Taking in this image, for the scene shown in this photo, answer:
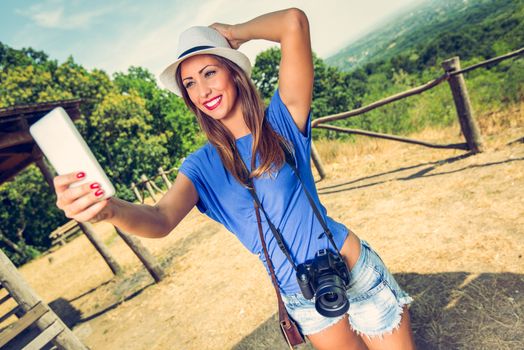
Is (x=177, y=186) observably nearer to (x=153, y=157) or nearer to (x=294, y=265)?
(x=294, y=265)

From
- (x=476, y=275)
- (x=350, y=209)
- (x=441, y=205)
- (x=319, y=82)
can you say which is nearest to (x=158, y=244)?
(x=350, y=209)

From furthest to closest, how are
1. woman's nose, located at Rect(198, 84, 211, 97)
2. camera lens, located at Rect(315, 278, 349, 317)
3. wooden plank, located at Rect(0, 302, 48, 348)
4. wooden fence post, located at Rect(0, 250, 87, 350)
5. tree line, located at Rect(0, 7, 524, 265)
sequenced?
tree line, located at Rect(0, 7, 524, 265) < wooden fence post, located at Rect(0, 250, 87, 350) < wooden plank, located at Rect(0, 302, 48, 348) < woman's nose, located at Rect(198, 84, 211, 97) < camera lens, located at Rect(315, 278, 349, 317)

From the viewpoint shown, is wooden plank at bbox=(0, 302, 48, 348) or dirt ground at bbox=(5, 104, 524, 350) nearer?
dirt ground at bbox=(5, 104, 524, 350)

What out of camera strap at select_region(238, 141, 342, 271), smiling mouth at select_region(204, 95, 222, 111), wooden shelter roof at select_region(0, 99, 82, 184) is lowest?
camera strap at select_region(238, 141, 342, 271)

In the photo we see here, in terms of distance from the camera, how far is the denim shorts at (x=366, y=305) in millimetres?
1440

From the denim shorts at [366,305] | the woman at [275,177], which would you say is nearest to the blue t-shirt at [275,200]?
the woman at [275,177]

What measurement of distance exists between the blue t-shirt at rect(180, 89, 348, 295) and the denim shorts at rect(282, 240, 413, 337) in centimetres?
11

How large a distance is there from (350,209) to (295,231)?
3506 millimetres

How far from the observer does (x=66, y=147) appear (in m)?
0.80

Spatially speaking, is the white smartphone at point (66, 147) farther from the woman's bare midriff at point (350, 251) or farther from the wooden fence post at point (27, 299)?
the wooden fence post at point (27, 299)

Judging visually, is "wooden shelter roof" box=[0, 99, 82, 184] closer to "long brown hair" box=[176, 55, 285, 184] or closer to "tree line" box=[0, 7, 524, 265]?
"tree line" box=[0, 7, 524, 265]

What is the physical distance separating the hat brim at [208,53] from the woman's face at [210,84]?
4cm

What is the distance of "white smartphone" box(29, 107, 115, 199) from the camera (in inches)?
31.1

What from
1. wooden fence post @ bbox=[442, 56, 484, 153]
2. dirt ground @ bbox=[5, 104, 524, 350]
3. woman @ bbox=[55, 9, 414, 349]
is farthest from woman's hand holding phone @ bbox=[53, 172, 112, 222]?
wooden fence post @ bbox=[442, 56, 484, 153]
